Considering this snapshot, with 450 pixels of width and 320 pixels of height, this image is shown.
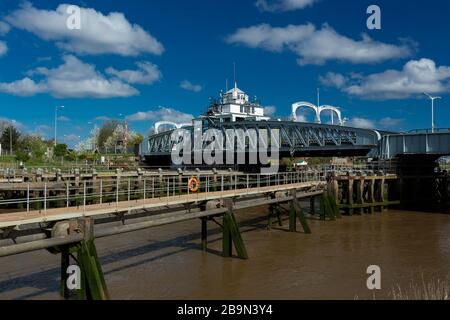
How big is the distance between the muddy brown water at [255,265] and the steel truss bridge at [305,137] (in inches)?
1206

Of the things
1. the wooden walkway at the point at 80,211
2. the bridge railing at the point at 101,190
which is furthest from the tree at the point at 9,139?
the wooden walkway at the point at 80,211

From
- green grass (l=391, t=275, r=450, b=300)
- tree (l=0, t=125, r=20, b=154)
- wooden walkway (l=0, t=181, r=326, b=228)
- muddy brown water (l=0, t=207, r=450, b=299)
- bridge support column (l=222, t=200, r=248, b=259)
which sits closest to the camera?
wooden walkway (l=0, t=181, r=326, b=228)

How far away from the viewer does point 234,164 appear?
75.2 m

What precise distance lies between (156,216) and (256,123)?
57.8 meters

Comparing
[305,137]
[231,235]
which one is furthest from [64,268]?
[305,137]

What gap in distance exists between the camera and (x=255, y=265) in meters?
18.4

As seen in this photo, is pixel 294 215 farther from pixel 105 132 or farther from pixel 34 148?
pixel 105 132

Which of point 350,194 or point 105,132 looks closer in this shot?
point 350,194

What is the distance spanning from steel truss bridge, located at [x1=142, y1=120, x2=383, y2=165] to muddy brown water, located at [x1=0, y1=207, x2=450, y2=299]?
3063 cm

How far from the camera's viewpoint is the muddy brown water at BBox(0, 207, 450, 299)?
15.0 m

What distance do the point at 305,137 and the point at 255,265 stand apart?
54467 mm

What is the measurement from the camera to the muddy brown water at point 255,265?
1497cm

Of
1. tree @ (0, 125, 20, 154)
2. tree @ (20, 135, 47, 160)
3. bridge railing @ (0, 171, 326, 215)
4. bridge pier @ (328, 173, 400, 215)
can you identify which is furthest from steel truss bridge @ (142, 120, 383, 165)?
tree @ (0, 125, 20, 154)

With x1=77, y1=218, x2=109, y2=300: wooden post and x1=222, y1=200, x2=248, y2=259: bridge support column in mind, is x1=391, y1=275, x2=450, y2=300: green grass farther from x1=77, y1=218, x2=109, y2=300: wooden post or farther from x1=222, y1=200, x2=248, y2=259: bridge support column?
x1=77, y1=218, x2=109, y2=300: wooden post
